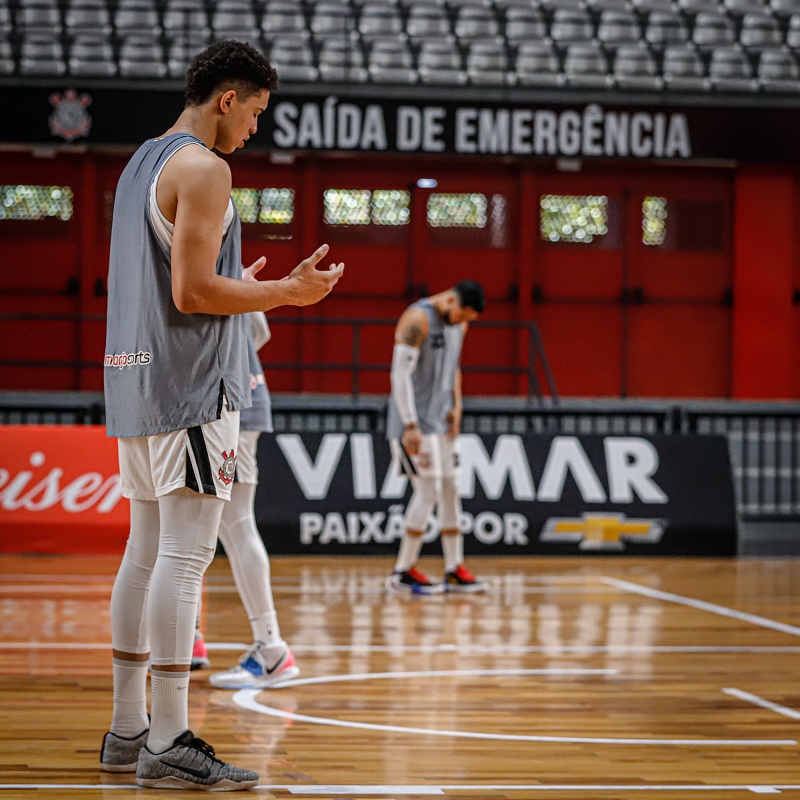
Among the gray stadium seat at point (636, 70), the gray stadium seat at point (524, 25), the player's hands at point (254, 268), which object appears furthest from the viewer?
the gray stadium seat at point (524, 25)

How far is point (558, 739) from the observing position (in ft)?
13.7

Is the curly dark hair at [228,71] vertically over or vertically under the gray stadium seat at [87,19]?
under

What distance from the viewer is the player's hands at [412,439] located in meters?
7.84

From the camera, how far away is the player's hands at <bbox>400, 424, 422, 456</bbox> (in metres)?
7.84

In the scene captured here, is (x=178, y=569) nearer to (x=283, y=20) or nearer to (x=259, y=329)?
(x=259, y=329)

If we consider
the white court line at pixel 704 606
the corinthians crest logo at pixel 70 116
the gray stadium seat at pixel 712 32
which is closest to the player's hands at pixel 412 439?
the white court line at pixel 704 606

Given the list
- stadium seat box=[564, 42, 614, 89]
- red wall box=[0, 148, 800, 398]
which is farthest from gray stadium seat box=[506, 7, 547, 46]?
red wall box=[0, 148, 800, 398]

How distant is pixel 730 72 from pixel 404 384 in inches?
398

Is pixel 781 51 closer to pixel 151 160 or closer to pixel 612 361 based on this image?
pixel 612 361

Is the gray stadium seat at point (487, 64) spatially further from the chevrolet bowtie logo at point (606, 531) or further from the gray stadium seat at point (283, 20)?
the chevrolet bowtie logo at point (606, 531)

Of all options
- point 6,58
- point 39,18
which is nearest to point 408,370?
point 6,58

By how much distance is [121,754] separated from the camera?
3.60m

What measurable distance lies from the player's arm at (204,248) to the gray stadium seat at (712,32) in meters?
14.4

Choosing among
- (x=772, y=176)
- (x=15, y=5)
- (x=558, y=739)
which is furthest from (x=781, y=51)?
(x=558, y=739)
